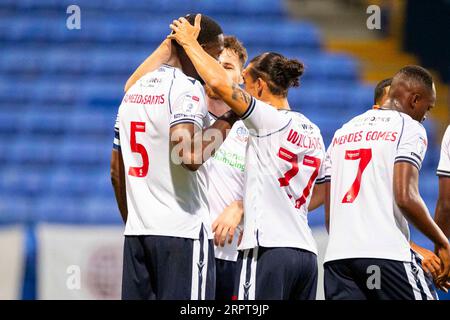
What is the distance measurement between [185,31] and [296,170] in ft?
2.85

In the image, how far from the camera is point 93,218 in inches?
343

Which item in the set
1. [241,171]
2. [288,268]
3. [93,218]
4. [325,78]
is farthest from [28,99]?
[288,268]

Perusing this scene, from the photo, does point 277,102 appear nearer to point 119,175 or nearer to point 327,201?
point 327,201

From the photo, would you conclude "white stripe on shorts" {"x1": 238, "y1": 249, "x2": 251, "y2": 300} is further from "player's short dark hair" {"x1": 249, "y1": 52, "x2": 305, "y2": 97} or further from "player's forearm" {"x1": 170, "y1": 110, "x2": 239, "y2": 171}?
"player's short dark hair" {"x1": 249, "y1": 52, "x2": 305, "y2": 97}

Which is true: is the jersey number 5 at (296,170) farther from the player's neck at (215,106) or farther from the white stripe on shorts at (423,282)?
the player's neck at (215,106)

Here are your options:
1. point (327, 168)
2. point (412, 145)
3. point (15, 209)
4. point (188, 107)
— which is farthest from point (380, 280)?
point (15, 209)

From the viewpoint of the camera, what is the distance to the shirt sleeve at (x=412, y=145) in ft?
13.8

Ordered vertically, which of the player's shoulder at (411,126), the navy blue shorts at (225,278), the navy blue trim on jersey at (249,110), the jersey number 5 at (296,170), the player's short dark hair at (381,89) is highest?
the player's short dark hair at (381,89)

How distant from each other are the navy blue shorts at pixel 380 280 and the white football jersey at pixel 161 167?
0.69m

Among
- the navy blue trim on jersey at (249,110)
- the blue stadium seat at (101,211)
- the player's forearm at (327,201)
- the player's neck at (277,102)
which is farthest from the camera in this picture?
the blue stadium seat at (101,211)

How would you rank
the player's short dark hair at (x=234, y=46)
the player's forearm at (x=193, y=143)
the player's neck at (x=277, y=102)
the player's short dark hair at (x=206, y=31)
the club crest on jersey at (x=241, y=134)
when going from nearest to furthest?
the player's forearm at (x=193, y=143)
the player's short dark hair at (x=206, y=31)
the player's neck at (x=277, y=102)
the club crest on jersey at (x=241, y=134)
the player's short dark hair at (x=234, y=46)

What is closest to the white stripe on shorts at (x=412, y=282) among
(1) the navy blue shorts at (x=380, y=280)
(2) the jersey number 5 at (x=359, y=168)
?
(1) the navy blue shorts at (x=380, y=280)

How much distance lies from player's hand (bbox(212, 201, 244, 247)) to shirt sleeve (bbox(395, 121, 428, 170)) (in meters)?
0.91

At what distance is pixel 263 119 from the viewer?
4301 mm
